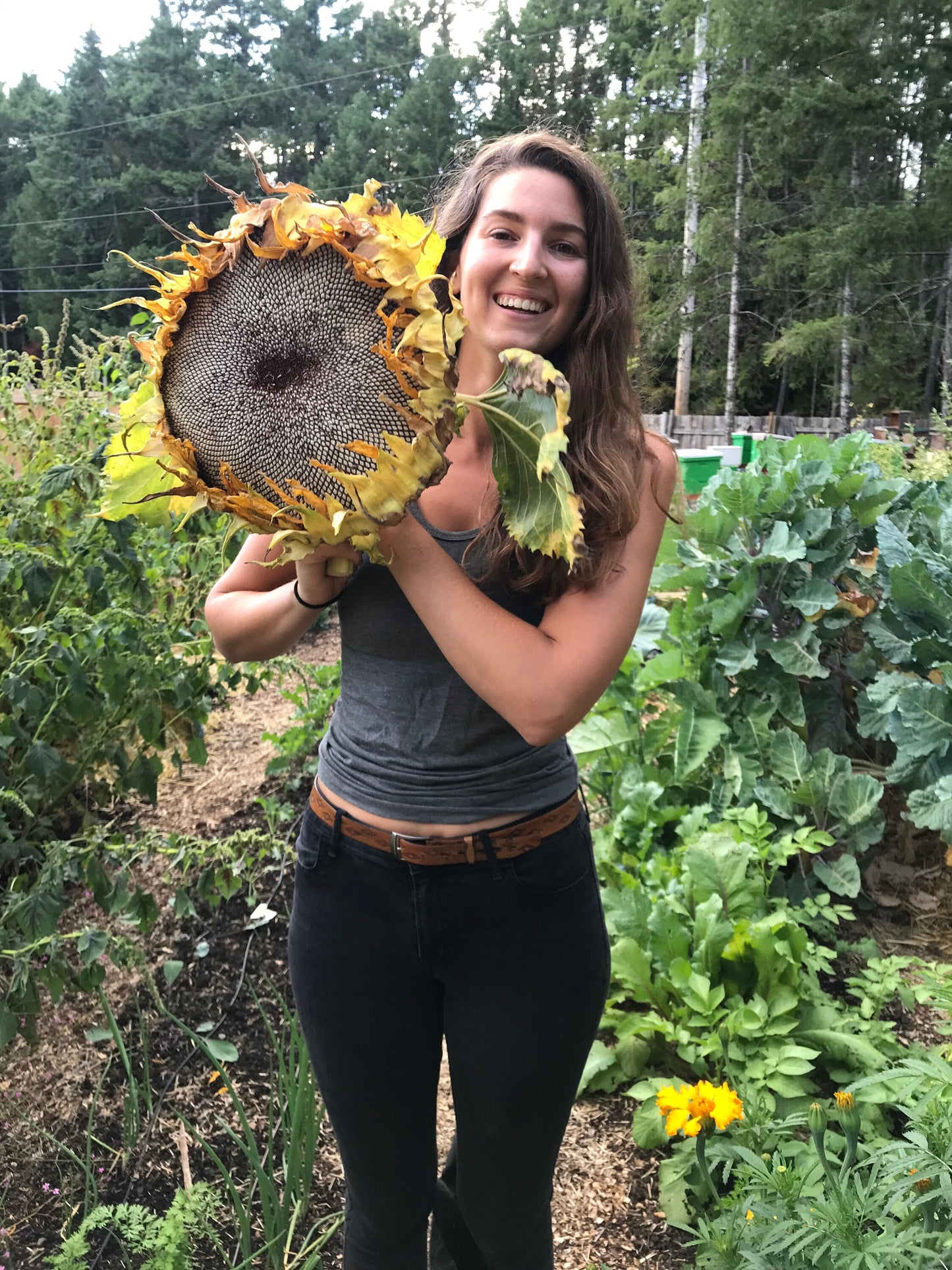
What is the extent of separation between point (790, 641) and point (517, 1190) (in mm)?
1980

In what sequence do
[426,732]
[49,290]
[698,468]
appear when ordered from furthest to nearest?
[49,290] < [698,468] < [426,732]

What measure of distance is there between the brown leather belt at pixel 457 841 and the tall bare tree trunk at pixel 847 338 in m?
20.5

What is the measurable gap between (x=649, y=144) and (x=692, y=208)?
9.94 ft

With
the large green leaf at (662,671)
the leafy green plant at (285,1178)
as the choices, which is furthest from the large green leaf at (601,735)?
the leafy green plant at (285,1178)

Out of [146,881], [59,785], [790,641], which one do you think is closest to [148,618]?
[59,785]

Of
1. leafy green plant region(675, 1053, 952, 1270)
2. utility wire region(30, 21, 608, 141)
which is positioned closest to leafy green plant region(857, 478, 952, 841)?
leafy green plant region(675, 1053, 952, 1270)

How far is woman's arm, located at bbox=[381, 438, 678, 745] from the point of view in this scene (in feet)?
3.52

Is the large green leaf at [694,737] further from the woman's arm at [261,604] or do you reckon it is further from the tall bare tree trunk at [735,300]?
the tall bare tree trunk at [735,300]

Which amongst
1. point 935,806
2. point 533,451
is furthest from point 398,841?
point 935,806

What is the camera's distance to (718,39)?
782 inches

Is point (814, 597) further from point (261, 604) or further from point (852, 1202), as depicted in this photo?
point (261, 604)

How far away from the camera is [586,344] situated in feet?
4.43

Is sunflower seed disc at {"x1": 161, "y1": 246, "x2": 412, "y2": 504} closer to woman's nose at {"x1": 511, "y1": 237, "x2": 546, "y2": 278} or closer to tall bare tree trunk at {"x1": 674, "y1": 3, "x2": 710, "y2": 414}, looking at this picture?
woman's nose at {"x1": 511, "y1": 237, "x2": 546, "y2": 278}

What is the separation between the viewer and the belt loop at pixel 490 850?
1313 millimetres
